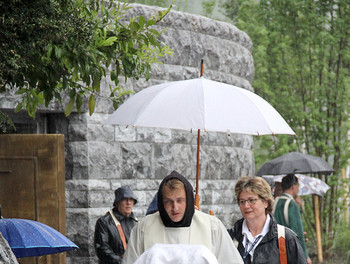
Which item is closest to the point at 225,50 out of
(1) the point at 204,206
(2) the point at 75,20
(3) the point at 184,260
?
(1) the point at 204,206

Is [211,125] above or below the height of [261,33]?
below

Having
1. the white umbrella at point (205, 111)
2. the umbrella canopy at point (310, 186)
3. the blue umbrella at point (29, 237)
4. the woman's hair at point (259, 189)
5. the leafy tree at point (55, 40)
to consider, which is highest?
the leafy tree at point (55, 40)

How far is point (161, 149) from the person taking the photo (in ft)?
38.4

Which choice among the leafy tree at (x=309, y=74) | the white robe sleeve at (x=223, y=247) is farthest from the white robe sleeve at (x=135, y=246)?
the leafy tree at (x=309, y=74)

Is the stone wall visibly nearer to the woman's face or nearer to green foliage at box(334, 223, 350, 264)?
the woman's face

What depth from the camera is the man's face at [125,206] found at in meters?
9.69

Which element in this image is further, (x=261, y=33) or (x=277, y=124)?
(x=261, y=33)

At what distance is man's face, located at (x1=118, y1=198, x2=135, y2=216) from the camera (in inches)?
381

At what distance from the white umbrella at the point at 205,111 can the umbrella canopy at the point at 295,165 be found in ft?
19.0

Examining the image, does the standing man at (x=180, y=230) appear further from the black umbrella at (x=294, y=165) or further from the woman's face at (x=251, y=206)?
the black umbrella at (x=294, y=165)

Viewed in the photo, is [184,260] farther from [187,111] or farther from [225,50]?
[225,50]

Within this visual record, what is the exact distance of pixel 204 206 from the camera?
484 inches

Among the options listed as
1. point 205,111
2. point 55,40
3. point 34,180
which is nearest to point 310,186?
point 34,180

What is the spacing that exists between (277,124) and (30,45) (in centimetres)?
226
